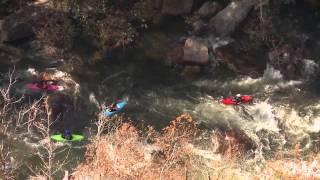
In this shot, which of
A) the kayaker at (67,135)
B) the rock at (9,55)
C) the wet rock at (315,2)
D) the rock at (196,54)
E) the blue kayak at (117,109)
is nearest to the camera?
the kayaker at (67,135)

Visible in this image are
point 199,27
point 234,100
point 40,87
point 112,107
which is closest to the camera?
point 112,107

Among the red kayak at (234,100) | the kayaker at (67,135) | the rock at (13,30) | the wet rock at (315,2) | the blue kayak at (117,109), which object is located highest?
the wet rock at (315,2)

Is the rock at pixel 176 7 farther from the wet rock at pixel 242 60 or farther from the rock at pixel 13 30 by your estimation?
the rock at pixel 13 30

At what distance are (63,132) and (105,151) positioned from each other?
141 inches

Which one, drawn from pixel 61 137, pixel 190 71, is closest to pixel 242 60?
pixel 190 71

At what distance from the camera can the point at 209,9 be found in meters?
23.7

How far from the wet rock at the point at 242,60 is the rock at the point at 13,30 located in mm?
7899

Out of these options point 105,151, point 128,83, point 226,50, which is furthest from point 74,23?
point 105,151

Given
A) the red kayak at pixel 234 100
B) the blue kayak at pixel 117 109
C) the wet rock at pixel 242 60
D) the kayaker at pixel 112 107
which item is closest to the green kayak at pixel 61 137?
the blue kayak at pixel 117 109

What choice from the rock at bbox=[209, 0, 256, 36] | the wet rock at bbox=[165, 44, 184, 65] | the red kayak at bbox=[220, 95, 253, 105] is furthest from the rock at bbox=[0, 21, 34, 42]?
the red kayak at bbox=[220, 95, 253, 105]

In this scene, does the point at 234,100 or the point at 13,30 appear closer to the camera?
the point at 234,100

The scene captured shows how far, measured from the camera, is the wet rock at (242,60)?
2145 cm

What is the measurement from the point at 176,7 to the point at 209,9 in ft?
4.70

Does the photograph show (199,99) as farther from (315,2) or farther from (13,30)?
(13,30)
